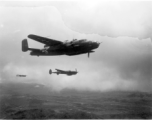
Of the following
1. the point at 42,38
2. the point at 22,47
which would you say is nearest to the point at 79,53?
the point at 42,38

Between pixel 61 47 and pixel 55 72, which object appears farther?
pixel 55 72

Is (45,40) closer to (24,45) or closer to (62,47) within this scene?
(62,47)

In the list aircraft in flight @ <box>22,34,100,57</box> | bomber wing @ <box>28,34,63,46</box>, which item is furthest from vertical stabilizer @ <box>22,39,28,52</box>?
bomber wing @ <box>28,34,63,46</box>

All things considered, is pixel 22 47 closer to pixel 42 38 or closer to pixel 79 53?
pixel 42 38

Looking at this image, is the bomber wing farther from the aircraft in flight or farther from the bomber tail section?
the bomber tail section

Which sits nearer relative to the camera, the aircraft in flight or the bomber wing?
the aircraft in flight

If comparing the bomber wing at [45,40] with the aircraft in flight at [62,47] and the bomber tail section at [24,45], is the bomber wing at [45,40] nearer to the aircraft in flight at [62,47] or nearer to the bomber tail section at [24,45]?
the aircraft in flight at [62,47]

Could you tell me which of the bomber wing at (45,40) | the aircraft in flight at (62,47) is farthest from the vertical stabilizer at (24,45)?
the bomber wing at (45,40)

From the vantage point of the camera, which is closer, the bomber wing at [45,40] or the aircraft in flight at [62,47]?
the aircraft in flight at [62,47]
